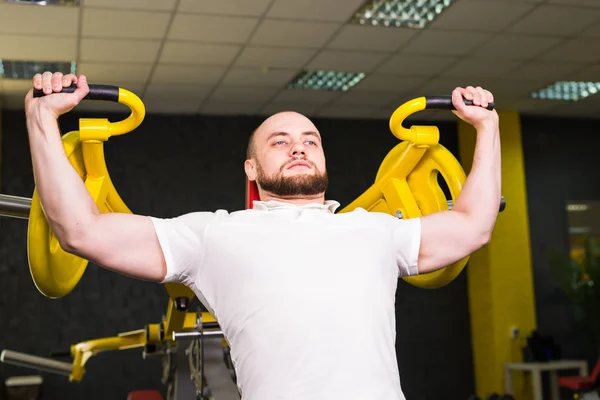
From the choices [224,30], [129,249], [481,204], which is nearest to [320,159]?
[481,204]

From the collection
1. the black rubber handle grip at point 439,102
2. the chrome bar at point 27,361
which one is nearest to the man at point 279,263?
the black rubber handle grip at point 439,102

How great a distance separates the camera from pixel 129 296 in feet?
19.9

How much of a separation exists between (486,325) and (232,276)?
5.92 m

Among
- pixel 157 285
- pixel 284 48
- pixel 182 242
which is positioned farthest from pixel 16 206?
pixel 157 285

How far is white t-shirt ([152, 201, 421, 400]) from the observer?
3.87ft

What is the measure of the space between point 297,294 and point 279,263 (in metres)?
0.06

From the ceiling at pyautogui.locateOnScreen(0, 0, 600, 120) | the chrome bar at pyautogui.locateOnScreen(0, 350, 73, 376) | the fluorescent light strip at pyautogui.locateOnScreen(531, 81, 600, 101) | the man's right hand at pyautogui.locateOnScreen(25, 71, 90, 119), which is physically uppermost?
the fluorescent light strip at pyautogui.locateOnScreen(531, 81, 600, 101)

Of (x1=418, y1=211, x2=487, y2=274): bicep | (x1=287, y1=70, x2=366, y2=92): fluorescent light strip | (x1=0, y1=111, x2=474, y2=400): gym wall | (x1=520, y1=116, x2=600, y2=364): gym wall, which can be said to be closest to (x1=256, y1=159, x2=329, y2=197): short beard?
(x1=418, y1=211, x2=487, y2=274): bicep

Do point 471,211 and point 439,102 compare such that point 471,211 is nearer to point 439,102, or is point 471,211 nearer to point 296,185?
point 439,102

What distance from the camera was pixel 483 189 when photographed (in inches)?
55.0

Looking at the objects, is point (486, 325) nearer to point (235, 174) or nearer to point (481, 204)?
point (235, 174)

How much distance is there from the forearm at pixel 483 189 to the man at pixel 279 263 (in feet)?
0.04

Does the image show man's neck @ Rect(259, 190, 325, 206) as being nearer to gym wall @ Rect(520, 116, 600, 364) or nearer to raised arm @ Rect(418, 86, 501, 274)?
raised arm @ Rect(418, 86, 501, 274)

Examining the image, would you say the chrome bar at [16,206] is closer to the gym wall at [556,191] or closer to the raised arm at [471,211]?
the raised arm at [471,211]
